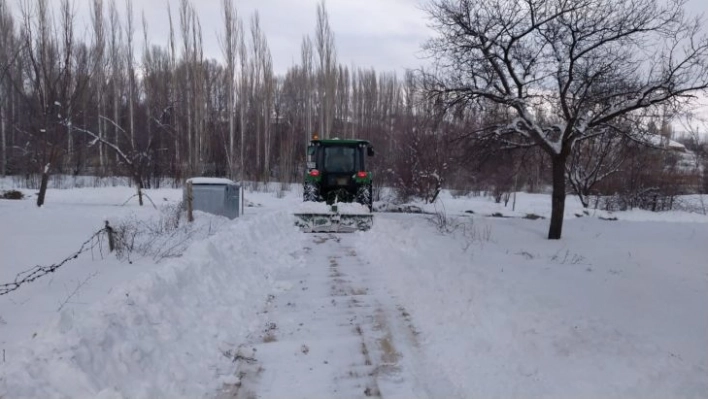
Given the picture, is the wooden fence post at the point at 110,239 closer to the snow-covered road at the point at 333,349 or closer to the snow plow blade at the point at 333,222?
the snow-covered road at the point at 333,349

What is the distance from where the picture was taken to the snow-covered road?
14.5ft

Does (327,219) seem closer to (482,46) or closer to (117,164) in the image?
(482,46)

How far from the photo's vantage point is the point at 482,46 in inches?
562

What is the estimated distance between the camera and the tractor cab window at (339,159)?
16.9 m

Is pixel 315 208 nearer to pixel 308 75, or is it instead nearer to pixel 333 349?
pixel 333 349

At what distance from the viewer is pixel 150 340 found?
491 cm

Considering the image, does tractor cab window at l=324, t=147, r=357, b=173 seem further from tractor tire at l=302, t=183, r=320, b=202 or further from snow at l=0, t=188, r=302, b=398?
snow at l=0, t=188, r=302, b=398

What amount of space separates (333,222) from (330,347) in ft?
29.4

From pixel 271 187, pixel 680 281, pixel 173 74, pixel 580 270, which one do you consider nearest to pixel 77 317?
pixel 580 270

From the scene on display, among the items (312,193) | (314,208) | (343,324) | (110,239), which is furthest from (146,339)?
(312,193)

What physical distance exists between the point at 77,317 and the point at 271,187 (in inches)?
1287

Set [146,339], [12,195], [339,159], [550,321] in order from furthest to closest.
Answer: [12,195] < [339,159] < [550,321] < [146,339]

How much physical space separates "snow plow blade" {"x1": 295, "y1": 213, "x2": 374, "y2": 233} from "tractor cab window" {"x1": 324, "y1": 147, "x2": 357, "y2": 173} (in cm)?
299

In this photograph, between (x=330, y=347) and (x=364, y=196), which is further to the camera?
(x=364, y=196)
